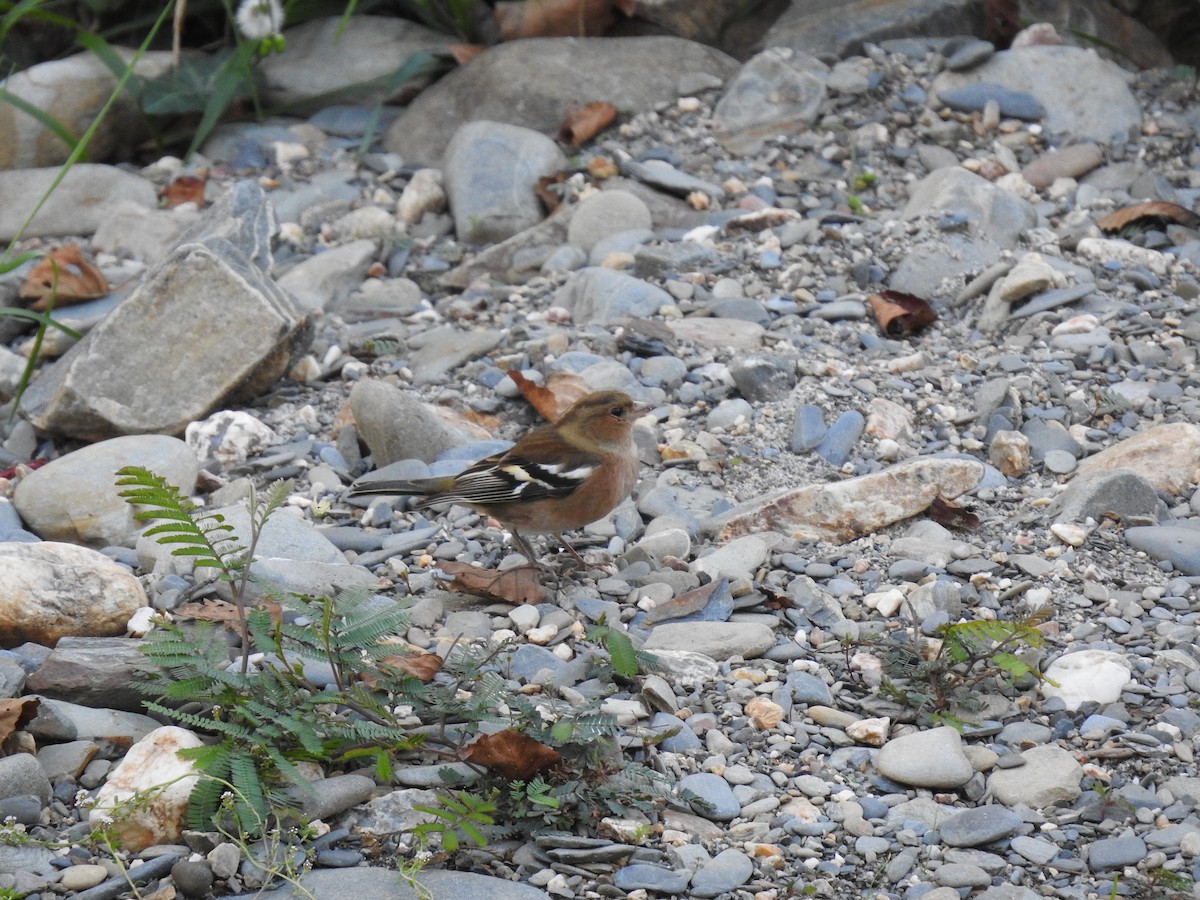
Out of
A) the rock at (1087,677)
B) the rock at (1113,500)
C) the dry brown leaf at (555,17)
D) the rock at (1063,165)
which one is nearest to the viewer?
the rock at (1087,677)

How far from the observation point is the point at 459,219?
684cm

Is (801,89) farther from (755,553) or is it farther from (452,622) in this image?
(452,622)

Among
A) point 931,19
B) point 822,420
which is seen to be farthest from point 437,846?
point 931,19

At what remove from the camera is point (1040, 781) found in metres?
3.28

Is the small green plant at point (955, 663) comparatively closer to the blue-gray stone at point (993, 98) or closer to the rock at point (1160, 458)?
the rock at point (1160, 458)

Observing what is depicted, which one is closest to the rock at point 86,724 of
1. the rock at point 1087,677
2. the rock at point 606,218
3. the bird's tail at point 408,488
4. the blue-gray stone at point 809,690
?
the bird's tail at point 408,488

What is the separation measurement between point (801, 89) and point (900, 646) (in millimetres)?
4180

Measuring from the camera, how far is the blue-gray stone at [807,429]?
4973 mm

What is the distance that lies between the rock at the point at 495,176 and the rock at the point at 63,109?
200 cm

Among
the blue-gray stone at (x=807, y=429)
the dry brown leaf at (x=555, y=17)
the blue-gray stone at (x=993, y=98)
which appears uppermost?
the dry brown leaf at (x=555, y=17)

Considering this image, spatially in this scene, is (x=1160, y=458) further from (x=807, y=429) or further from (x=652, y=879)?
(x=652, y=879)

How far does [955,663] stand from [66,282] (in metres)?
4.56

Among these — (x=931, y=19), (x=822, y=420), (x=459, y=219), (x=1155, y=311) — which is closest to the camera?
(x=822, y=420)

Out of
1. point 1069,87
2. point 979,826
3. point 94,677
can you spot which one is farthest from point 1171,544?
point 1069,87
